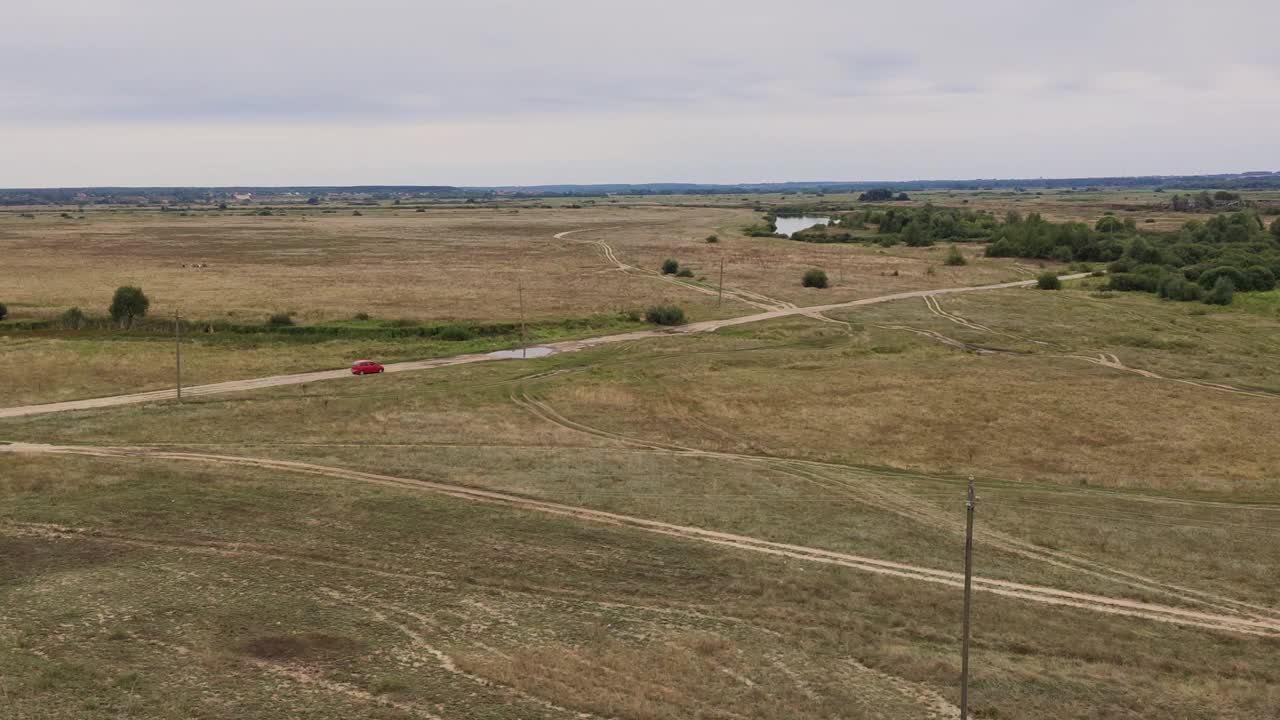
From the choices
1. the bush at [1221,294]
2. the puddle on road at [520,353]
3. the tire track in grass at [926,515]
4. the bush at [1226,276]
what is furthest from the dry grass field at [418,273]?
the tire track in grass at [926,515]

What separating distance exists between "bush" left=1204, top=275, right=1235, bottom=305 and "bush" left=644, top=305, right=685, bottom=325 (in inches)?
2223

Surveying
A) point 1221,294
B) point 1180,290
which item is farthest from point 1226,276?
point 1221,294

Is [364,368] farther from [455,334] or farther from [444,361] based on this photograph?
[455,334]

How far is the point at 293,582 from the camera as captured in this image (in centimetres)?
2923

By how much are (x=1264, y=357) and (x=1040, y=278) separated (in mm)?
41609

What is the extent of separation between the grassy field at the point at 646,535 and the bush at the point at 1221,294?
103ft

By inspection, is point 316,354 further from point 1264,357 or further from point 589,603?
point 1264,357

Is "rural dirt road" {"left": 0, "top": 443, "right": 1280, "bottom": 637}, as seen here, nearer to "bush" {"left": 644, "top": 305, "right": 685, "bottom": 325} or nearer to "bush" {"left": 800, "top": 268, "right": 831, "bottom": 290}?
"bush" {"left": 644, "top": 305, "right": 685, "bottom": 325}

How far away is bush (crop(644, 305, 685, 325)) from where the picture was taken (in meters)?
85.5

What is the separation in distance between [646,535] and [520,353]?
132ft

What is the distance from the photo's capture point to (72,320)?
80500mm

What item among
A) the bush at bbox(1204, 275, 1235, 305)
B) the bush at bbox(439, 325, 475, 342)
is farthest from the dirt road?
the bush at bbox(1204, 275, 1235, 305)

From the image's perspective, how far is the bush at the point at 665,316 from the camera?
85.5 m

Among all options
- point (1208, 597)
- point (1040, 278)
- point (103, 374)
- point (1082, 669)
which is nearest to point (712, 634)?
point (1082, 669)
